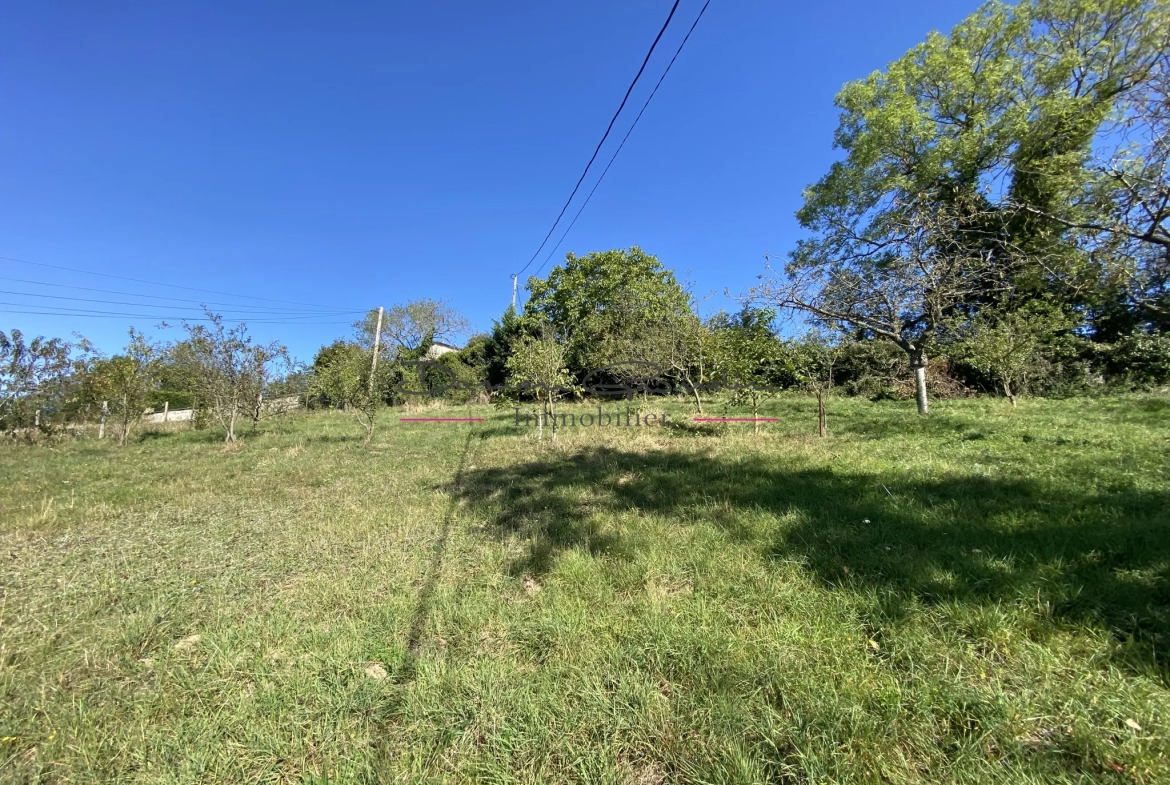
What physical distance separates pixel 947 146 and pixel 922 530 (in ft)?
56.2

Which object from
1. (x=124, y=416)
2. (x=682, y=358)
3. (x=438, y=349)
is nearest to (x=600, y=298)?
(x=682, y=358)

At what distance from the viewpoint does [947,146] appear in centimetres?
1430

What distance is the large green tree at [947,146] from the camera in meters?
9.80

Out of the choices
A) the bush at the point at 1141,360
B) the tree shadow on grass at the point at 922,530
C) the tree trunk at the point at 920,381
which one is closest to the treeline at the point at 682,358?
the bush at the point at 1141,360

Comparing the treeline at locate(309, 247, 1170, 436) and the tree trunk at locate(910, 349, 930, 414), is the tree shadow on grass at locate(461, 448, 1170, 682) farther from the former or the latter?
the tree trunk at locate(910, 349, 930, 414)

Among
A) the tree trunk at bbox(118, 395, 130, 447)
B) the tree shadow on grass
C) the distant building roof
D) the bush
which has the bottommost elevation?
the tree shadow on grass

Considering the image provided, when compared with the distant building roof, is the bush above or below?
below

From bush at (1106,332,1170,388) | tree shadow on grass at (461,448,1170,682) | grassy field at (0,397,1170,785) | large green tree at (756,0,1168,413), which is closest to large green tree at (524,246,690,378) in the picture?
large green tree at (756,0,1168,413)

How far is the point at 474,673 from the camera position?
207cm

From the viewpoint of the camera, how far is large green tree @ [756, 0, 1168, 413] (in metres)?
9.80

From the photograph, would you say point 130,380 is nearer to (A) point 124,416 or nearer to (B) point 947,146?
(A) point 124,416

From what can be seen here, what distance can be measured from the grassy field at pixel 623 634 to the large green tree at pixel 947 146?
5716mm

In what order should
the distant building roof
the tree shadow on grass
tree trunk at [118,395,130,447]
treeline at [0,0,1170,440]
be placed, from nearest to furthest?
the tree shadow on grass
treeline at [0,0,1170,440]
tree trunk at [118,395,130,447]
the distant building roof

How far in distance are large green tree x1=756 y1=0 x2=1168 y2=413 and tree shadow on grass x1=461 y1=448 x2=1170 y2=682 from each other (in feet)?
20.6
